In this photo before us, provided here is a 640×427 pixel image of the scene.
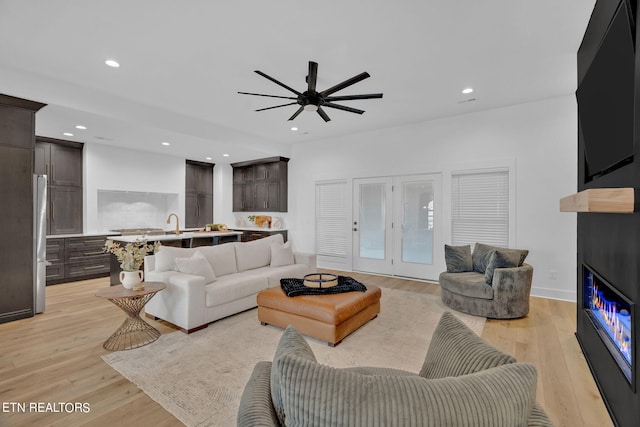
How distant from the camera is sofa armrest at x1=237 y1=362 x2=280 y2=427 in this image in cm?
89

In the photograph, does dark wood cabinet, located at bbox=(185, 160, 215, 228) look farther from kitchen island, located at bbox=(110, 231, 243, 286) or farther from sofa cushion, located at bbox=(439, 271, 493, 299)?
sofa cushion, located at bbox=(439, 271, 493, 299)

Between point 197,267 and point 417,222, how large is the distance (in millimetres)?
3845

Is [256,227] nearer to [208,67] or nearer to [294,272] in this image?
[294,272]

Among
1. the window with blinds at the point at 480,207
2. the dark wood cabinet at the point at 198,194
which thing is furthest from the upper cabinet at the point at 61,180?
the window with blinds at the point at 480,207

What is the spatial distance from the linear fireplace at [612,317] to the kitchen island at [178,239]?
5.62 m

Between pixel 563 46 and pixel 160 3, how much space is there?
3.72 meters

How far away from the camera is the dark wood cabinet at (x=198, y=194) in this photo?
7.90m

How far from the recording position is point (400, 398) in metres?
0.72

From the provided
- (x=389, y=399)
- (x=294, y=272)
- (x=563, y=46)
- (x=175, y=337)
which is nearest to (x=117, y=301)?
(x=175, y=337)

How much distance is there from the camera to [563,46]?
305 centimetres

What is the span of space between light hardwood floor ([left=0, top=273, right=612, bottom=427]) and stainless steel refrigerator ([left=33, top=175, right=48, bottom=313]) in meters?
0.24

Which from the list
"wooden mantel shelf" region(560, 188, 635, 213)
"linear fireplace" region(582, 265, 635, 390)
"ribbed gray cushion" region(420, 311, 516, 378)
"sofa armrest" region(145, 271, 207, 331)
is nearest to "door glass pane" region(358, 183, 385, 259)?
"linear fireplace" region(582, 265, 635, 390)

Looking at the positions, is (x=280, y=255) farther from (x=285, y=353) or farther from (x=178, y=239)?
(x=285, y=353)

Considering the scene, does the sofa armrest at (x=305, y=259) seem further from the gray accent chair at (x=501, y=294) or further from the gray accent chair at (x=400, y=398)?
the gray accent chair at (x=400, y=398)
